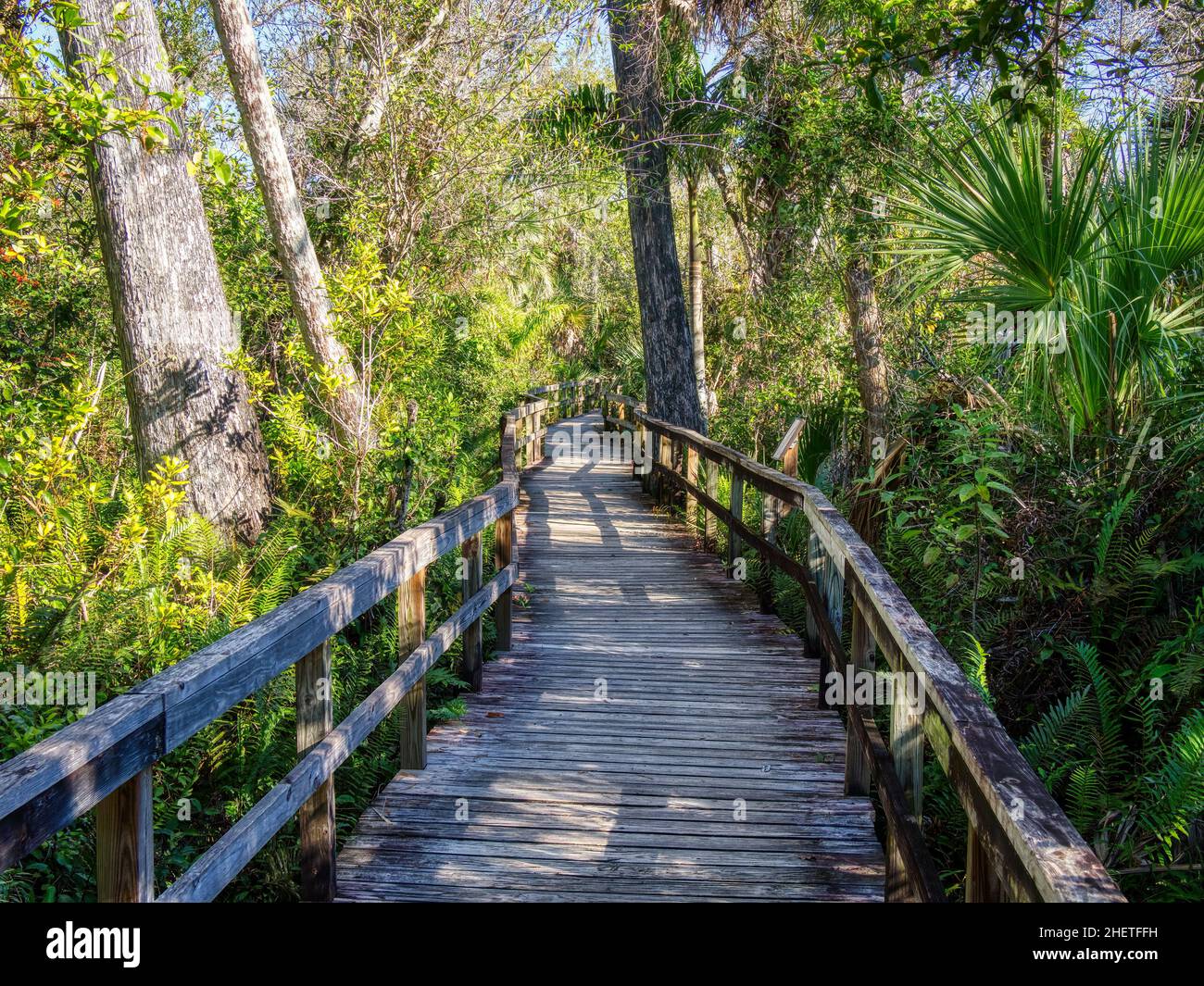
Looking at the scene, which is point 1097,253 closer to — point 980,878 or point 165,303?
point 980,878

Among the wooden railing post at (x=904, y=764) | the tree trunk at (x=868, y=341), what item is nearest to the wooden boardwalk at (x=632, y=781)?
the wooden railing post at (x=904, y=764)

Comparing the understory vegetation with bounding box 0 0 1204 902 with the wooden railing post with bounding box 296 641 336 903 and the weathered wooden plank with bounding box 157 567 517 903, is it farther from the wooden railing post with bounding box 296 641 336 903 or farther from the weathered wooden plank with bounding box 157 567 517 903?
the weathered wooden plank with bounding box 157 567 517 903

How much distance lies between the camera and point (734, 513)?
25.6 feet

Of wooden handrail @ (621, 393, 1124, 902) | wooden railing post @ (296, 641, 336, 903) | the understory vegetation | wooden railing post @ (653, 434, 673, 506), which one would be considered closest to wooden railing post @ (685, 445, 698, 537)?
wooden railing post @ (653, 434, 673, 506)

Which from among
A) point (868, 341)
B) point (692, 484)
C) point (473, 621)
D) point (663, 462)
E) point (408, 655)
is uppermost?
point (868, 341)

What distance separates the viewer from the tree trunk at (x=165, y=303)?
6.91 meters

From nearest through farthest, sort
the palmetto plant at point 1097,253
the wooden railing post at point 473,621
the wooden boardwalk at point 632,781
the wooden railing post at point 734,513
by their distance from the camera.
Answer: the wooden boardwalk at point 632,781 → the palmetto plant at point 1097,253 → the wooden railing post at point 473,621 → the wooden railing post at point 734,513

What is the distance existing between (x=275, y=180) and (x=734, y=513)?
4.84 meters

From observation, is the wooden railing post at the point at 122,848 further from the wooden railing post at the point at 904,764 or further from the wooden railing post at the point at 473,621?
the wooden railing post at the point at 473,621

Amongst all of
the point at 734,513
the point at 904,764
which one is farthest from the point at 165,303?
the point at 904,764

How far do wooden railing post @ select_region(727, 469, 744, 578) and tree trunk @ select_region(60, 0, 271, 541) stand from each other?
3668 millimetres

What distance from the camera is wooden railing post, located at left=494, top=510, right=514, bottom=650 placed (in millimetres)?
6074

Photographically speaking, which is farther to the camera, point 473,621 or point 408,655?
point 473,621
